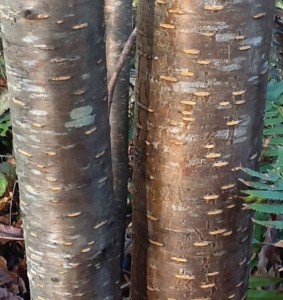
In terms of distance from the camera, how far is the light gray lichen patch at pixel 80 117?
0.94 m

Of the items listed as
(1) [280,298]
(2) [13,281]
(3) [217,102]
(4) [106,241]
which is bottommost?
(2) [13,281]

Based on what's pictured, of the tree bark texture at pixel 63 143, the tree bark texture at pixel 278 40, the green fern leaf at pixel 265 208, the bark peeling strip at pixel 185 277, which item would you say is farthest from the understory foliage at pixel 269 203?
the tree bark texture at pixel 278 40

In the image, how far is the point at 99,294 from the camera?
113 centimetres

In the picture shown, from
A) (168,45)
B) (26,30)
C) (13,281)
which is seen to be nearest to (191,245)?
(168,45)

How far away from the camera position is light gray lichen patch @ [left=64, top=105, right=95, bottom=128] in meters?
0.94

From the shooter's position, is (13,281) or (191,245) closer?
(191,245)

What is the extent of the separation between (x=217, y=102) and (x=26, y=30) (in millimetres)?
368

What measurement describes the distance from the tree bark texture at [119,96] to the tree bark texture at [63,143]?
2.35 feet

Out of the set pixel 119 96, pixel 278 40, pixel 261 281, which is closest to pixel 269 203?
pixel 261 281

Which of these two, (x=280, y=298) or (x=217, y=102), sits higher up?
(x=217, y=102)

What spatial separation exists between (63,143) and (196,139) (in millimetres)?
262

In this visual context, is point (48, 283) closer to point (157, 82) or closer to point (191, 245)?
point (191, 245)

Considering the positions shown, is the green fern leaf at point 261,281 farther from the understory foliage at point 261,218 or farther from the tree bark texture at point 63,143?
the tree bark texture at point 63,143

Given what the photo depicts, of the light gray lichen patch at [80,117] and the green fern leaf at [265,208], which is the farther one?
the green fern leaf at [265,208]
